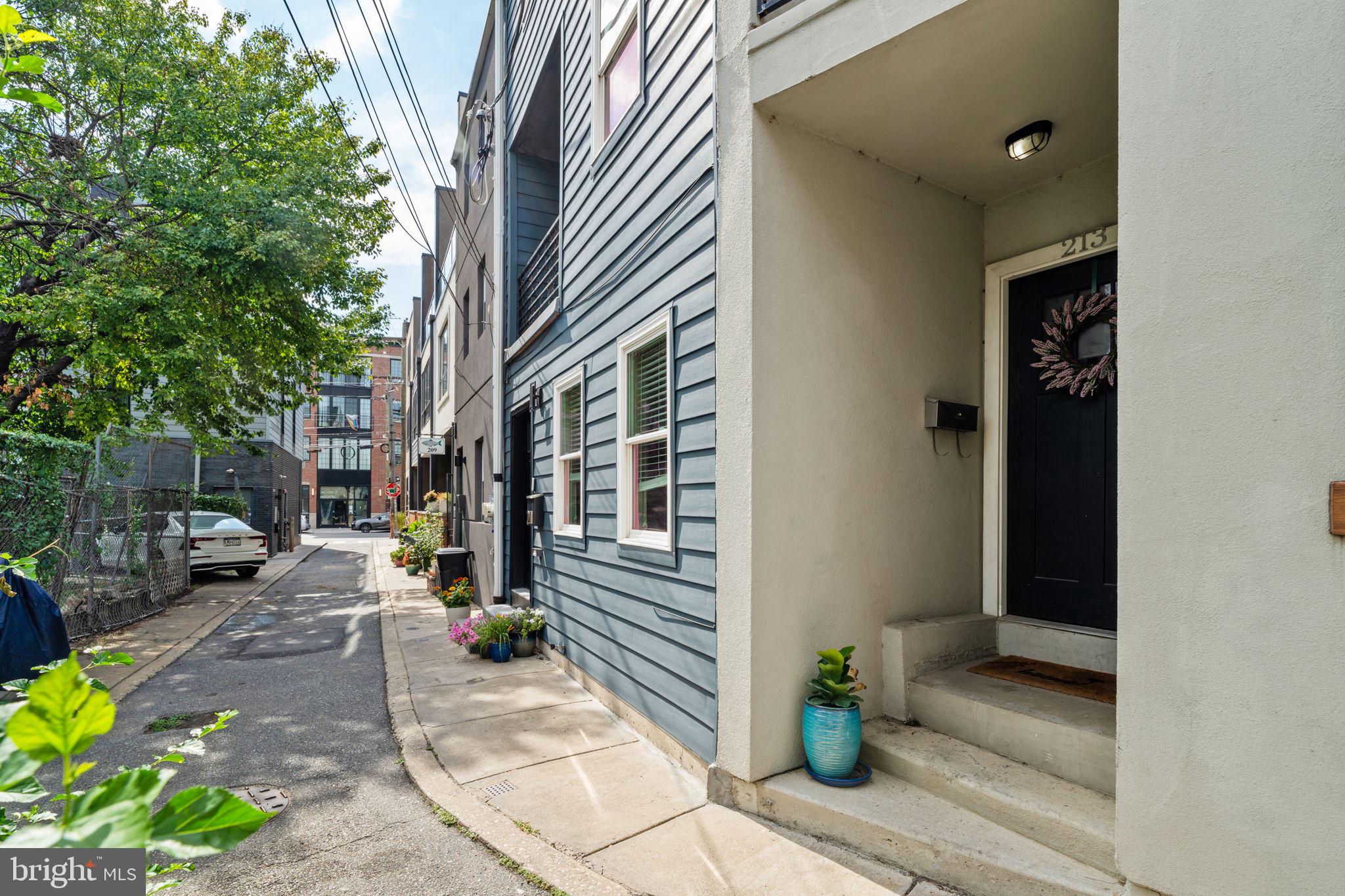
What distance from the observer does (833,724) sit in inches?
125

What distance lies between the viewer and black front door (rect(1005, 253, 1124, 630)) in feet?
12.0

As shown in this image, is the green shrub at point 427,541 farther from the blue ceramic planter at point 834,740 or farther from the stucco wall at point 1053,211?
the stucco wall at point 1053,211

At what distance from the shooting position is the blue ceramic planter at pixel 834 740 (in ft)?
10.3

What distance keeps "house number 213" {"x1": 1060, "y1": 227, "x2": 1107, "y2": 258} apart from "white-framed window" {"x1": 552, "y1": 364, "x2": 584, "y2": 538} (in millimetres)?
3804

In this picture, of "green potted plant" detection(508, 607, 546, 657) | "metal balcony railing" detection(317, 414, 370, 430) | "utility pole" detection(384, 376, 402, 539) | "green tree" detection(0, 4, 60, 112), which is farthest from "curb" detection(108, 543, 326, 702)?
"metal balcony railing" detection(317, 414, 370, 430)

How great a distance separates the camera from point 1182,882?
202 centimetres

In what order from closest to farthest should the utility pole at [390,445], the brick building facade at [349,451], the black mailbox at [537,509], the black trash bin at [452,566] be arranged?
the black mailbox at [537,509] → the black trash bin at [452,566] → the utility pole at [390,445] → the brick building facade at [349,451]

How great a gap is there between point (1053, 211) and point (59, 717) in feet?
15.2

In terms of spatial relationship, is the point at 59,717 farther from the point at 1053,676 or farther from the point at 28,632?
the point at 28,632

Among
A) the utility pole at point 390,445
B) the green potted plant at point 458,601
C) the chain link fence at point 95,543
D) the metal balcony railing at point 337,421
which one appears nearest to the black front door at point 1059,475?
the green potted plant at point 458,601

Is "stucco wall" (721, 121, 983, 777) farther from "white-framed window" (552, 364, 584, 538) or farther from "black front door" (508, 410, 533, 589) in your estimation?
"black front door" (508, 410, 533, 589)

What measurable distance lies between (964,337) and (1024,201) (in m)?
0.87

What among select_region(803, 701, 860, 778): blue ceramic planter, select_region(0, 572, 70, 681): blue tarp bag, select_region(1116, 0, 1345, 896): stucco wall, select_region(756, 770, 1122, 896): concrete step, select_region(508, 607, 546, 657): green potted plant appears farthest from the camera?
select_region(508, 607, 546, 657): green potted plant

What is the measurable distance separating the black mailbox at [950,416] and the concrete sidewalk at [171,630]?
4835 millimetres
